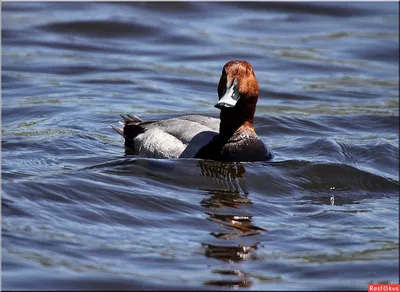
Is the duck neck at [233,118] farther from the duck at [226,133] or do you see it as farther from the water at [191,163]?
the water at [191,163]

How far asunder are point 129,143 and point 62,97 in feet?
8.39

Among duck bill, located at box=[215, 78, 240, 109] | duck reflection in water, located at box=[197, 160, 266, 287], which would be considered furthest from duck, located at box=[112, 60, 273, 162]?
duck reflection in water, located at box=[197, 160, 266, 287]

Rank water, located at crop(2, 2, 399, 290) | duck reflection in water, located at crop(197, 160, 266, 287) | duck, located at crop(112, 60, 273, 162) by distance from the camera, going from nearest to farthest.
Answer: water, located at crop(2, 2, 399, 290), duck reflection in water, located at crop(197, 160, 266, 287), duck, located at crop(112, 60, 273, 162)

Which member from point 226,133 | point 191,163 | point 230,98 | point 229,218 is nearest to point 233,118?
point 226,133

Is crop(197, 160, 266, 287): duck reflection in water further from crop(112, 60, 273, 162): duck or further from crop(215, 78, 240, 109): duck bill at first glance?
crop(215, 78, 240, 109): duck bill

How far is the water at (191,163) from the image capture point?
5.91m

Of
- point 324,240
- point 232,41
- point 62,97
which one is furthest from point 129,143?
point 232,41

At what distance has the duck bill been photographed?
7943 mm

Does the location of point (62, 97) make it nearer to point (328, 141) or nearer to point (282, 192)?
point (328, 141)

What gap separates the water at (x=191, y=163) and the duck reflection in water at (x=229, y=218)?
0.02 meters

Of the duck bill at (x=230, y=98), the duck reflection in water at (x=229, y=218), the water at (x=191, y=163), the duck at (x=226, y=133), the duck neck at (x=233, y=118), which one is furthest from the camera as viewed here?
the duck neck at (x=233, y=118)

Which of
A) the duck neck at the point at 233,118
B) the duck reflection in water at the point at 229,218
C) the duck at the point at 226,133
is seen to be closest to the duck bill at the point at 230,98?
the duck at the point at 226,133

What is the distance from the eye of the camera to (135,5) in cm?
1766

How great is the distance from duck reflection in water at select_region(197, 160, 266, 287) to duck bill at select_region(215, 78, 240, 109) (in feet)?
1.86
